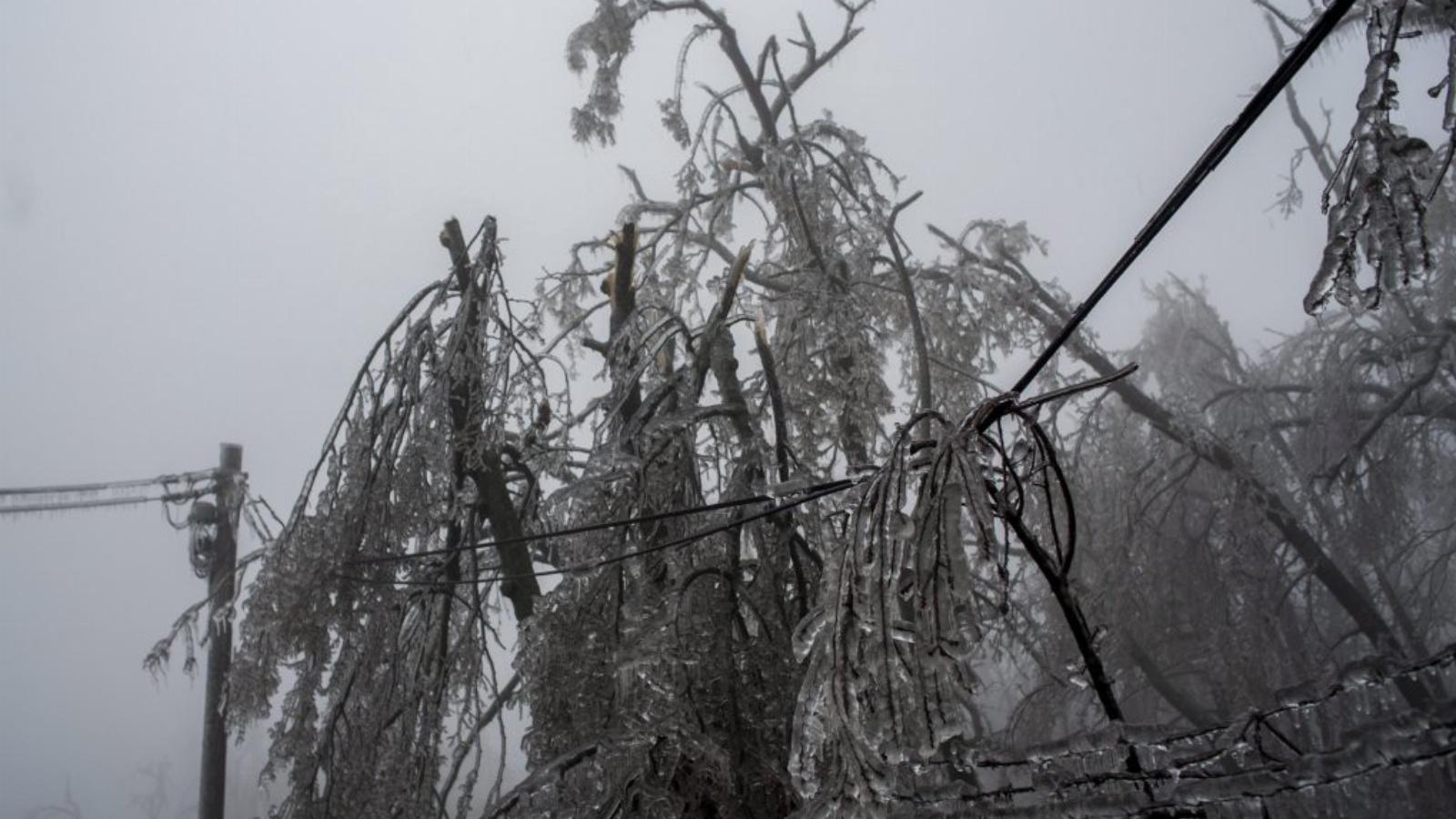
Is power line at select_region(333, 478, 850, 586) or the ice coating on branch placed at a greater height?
power line at select_region(333, 478, 850, 586)

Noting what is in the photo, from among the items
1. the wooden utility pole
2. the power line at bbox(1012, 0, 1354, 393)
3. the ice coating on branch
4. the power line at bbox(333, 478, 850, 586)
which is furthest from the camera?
the wooden utility pole

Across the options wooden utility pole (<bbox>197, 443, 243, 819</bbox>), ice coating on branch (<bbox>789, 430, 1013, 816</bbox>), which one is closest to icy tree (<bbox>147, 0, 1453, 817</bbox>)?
ice coating on branch (<bbox>789, 430, 1013, 816</bbox>)

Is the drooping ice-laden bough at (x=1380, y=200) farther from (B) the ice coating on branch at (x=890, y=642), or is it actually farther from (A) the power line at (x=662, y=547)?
(A) the power line at (x=662, y=547)

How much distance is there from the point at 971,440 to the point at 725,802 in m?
1.59

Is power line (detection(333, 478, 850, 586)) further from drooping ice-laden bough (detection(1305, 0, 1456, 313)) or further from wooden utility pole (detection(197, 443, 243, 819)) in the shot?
wooden utility pole (detection(197, 443, 243, 819))

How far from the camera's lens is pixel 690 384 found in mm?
3916

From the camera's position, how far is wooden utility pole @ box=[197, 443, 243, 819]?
6.73 meters

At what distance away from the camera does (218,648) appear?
6875 millimetres

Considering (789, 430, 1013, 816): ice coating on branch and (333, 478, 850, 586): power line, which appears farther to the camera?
(333, 478, 850, 586): power line

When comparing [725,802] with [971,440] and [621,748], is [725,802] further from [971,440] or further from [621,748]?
[971,440]

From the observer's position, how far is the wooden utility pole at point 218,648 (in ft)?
22.1

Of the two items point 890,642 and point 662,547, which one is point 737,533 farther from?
point 890,642

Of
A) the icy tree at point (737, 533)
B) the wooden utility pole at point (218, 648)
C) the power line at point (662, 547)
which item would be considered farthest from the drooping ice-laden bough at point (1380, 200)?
the wooden utility pole at point (218, 648)

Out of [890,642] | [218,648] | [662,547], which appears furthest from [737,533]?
[218,648]
